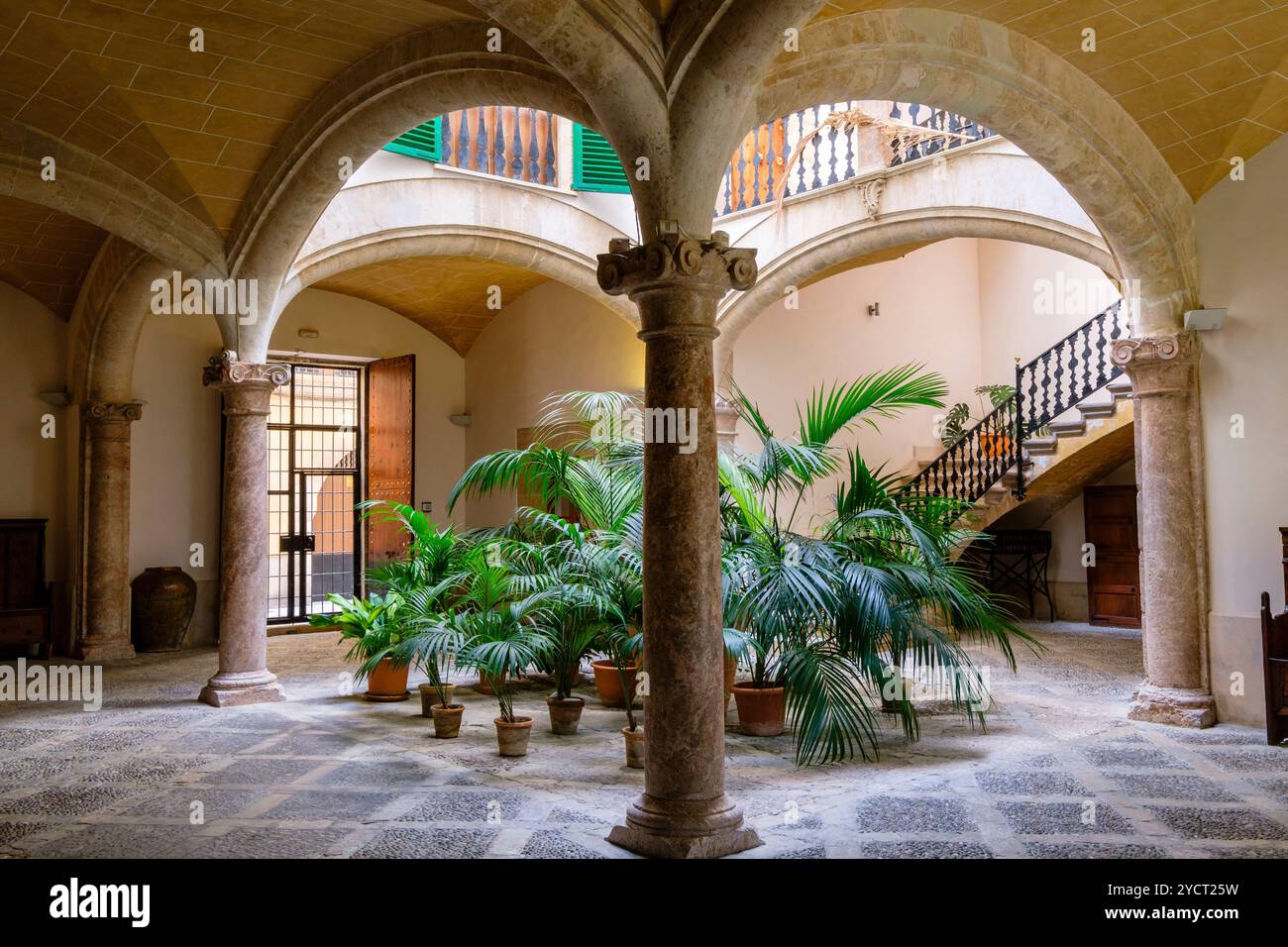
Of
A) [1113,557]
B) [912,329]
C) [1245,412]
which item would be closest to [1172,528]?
[1245,412]

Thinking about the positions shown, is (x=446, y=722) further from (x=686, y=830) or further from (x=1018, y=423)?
(x=1018, y=423)

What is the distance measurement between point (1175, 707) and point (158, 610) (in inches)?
363

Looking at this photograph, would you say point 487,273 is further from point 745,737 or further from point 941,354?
point 745,737

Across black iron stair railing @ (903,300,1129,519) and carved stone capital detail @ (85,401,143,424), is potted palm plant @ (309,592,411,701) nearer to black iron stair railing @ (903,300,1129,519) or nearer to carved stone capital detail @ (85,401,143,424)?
carved stone capital detail @ (85,401,143,424)

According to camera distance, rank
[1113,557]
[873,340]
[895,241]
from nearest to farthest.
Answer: [895,241], [1113,557], [873,340]

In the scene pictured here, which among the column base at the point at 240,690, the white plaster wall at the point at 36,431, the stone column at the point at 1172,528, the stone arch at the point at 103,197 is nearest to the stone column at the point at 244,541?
the column base at the point at 240,690

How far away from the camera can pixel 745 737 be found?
6.10 metres

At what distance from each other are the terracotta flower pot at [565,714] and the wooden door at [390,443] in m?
5.94

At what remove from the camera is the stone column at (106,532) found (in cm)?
1010

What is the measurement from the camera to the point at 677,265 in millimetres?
3977

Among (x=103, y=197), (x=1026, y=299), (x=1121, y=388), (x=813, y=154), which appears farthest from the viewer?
(x=1026, y=299)

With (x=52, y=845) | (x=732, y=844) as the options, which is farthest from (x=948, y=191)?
(x=52, y=845)

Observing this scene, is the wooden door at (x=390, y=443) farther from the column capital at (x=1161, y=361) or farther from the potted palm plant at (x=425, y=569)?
the column capital at (x=1161, y=361)

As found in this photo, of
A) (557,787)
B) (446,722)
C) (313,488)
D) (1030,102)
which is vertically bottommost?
(557,787)
